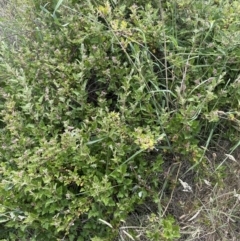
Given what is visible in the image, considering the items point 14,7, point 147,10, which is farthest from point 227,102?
point 14,7

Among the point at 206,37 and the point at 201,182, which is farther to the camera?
the point at 206,37

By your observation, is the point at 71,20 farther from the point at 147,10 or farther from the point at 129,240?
the point at 129,240

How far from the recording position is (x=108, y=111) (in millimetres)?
1989

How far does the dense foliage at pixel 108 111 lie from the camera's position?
180 centimetres

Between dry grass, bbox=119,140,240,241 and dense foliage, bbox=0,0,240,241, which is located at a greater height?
dense foliage, bbox=0,0,240,241

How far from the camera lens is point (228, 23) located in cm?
209

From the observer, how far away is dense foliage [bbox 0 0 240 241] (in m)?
1.80

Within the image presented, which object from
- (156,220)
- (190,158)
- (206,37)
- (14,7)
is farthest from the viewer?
(14,7)

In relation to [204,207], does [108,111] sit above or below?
above

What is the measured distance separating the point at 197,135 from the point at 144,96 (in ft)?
1.03

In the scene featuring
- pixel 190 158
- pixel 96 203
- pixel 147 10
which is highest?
pixel 147 10

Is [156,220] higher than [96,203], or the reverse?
[96,203]

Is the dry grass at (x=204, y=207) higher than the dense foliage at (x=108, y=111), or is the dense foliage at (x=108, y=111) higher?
the dense foliage at (x=108, y=111)

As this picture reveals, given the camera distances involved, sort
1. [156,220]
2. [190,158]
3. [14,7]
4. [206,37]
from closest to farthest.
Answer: [156,220], [190,158], [206,37], [14,7]
